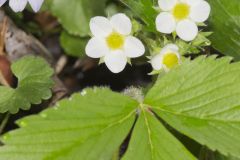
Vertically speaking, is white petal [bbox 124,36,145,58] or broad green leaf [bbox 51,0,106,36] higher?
broad green leaf [bbox 51,0,106,36]

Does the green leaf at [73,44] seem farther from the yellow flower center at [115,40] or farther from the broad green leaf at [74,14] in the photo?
the yellow flower center at [115,40]

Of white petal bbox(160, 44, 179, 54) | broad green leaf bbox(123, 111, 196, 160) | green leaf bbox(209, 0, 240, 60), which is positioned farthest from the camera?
green leaf bbox(209, 0, 240, 60)

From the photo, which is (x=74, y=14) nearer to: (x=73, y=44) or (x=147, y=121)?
(x=73, y=44)

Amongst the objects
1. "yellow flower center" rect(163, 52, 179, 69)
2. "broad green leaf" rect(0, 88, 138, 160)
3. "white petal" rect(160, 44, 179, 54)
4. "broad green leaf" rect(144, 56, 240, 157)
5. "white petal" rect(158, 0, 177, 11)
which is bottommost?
"broad green leaf" rect(0, 88, 138, 160)

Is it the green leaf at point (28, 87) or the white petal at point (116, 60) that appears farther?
the green leaf at point (28, 87)

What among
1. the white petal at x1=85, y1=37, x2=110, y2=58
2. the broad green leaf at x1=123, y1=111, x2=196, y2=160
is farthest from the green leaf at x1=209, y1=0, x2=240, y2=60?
the broad green leaf at x1=123, y1=111, x2=196, y2=160

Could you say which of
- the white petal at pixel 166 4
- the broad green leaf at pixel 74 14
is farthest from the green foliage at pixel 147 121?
the broad green leaf at pixel 74 14

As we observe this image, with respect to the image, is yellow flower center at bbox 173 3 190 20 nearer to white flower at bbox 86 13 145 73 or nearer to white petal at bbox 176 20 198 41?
white petal at bbox 176 20 198 41
